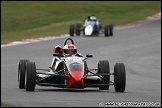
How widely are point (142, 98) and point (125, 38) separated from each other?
2529cm

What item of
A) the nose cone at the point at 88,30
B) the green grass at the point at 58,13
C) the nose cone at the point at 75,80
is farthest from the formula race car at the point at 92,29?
the nose cone at the point at 75,80

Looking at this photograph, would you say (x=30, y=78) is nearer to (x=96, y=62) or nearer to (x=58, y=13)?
(x=96, y=62)

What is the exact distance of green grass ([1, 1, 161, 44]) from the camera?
4750 cm

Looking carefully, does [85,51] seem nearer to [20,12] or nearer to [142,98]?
[142,98]

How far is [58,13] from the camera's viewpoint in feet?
191

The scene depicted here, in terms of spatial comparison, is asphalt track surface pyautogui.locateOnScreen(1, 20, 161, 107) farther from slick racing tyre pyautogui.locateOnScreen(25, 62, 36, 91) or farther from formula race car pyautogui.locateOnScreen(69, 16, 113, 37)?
formula race car pyautogui.locateOnScreen(69, 16, 113, 37)

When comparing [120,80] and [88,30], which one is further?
[88,30]

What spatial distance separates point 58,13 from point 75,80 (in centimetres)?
4391

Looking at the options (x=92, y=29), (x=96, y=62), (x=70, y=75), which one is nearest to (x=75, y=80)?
(x=70, y=75)

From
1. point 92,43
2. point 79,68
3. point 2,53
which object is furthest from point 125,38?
point 79,68

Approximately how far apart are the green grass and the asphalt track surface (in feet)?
19.0

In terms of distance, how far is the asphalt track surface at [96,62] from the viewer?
41.4 feet

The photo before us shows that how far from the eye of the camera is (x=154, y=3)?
70188 millimetres

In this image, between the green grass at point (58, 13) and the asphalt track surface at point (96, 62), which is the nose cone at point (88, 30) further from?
the green grass at point (58, 13)
